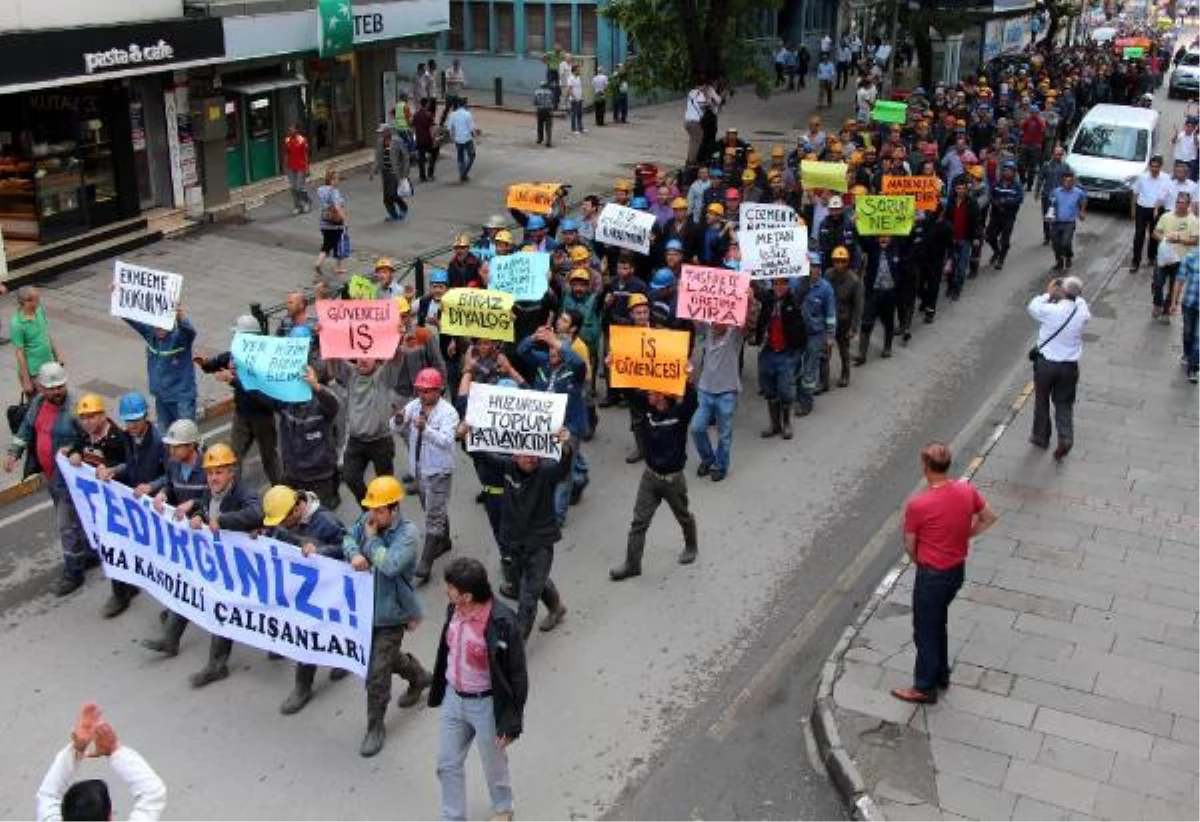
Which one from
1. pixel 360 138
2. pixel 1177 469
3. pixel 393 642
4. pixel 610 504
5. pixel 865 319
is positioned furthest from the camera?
pixel 360 138

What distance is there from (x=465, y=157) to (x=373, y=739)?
1803cm

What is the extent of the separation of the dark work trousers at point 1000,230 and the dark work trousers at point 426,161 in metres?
10.9

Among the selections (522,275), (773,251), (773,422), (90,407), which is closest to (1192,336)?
(773,422)

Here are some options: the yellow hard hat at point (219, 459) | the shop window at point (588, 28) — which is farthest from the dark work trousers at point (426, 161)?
the yellow hard hat at point (219, 459)

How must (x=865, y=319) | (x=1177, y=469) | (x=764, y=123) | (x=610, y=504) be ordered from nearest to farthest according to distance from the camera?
1. (x=610, y=504)
2. (x=1177, y=469)
3. (x=865, y=319)
4. (x=764, y=123)

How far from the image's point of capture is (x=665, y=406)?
368 inches

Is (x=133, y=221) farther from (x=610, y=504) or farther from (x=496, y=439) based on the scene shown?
(x=496, y=439)

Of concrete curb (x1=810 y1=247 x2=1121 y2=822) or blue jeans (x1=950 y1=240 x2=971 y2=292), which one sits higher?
blue jeans (x1=950 y1=240 x2=971 y2=292)

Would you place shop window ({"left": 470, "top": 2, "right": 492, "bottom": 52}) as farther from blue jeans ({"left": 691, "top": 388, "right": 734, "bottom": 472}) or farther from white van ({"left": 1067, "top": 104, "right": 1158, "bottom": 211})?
blue jeans ({"left": 691, "top": 388, "right": 734, "bottom": 472})

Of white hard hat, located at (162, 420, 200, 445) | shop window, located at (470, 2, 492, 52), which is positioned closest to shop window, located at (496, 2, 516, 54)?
shop window, located at (470, 2, 492, 52)

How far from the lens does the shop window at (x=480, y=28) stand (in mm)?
34750

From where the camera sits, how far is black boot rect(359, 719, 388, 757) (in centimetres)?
748

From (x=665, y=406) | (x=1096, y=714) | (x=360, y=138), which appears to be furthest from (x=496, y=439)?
(x=360, y=138)

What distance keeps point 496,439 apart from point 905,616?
10.4ft
